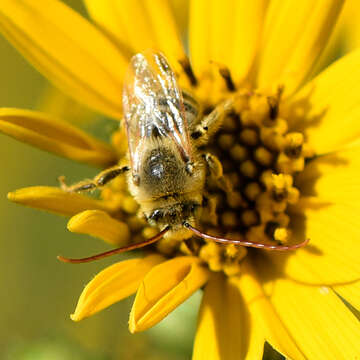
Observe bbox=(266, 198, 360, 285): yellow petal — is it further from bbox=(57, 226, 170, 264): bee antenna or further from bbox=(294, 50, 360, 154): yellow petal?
bbox=(57, 226, 170, 264): bee antenna

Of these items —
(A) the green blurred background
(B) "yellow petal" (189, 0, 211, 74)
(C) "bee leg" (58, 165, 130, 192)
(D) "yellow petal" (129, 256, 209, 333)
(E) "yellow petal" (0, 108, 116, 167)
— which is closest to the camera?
(D) "yellow petal" (129, 256, 209, 333)

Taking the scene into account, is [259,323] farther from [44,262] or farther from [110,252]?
[44,262]

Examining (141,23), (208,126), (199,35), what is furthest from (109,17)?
(208,126)

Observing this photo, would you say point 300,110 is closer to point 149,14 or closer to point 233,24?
point 233,24

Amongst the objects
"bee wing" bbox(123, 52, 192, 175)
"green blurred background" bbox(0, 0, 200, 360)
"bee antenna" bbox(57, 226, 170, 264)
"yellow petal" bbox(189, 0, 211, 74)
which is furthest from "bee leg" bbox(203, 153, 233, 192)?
"green blurred background" bbox(0, 0, 200, 360)

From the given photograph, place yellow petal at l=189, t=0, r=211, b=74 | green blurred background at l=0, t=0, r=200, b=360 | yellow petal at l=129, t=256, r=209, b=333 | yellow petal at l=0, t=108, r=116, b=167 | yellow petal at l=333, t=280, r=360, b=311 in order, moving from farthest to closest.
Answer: green blurred background at l=0, t=0, r=200, b=360 < yellow petal at l=189, t=0, r=211, b=74 < yellow petal at l=0, t=108, r=116, b=167 < yellow petal at l=333, t=280, r=360, b=311 < yellow petal at l=129, t=256, r=209, b=333

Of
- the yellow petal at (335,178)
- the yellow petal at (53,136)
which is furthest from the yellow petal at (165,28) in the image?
the yellow petal at (335,178)

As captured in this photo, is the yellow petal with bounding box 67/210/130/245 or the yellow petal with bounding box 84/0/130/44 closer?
the yellow petal with bounding box 67/210/130/245

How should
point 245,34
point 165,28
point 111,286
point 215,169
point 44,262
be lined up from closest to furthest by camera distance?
point 111,286 < point 215,169 < point 245,34 < point 165,28 < point 44,262
